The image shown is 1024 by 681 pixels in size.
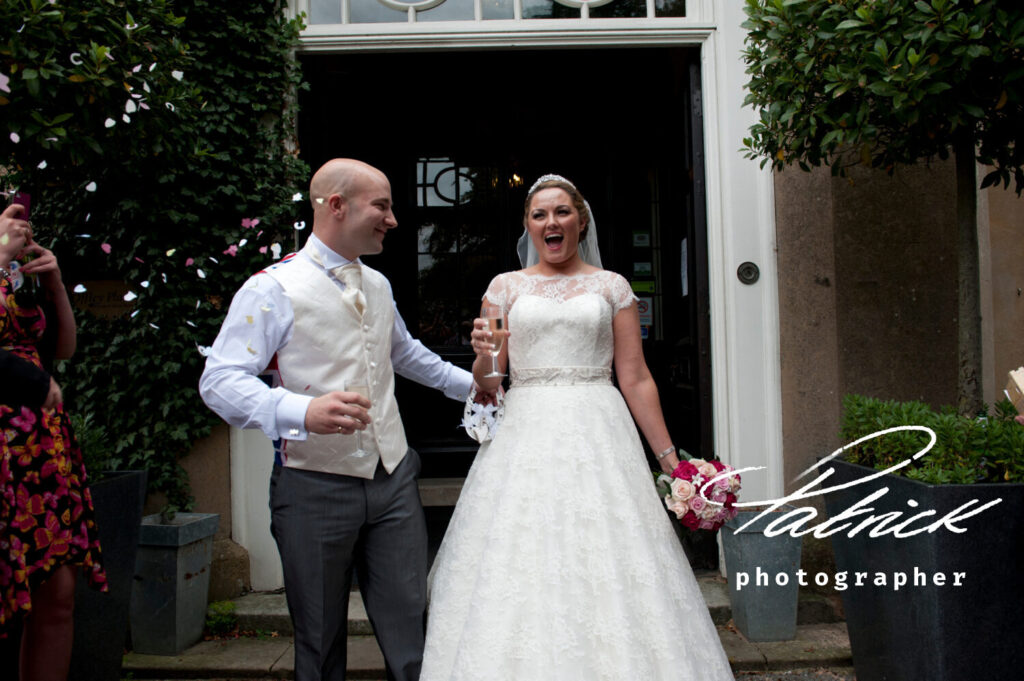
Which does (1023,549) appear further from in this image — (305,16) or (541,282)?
(305,16)

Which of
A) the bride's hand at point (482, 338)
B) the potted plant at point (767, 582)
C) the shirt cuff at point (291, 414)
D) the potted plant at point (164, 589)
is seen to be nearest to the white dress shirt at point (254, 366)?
the shirt cuff at point (291, 414)

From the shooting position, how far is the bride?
2270mm

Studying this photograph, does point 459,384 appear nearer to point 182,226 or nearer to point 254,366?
point 254,366

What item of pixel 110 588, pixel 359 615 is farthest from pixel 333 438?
pixel 359 615

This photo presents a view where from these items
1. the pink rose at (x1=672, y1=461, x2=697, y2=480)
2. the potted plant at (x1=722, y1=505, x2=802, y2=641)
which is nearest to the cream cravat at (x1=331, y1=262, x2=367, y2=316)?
the pink rose at (x1=672, y1=461, x2=697, y2=480)

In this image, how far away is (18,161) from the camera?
3168mm

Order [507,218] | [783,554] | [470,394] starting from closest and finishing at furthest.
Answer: [470,394] → [783,554] → [507,218]

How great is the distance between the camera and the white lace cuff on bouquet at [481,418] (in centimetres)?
281

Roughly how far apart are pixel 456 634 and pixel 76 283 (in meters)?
2.87

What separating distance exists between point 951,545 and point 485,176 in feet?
16.6

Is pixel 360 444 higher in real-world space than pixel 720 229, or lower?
lower

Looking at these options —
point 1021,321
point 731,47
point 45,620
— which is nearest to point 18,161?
point 45,620

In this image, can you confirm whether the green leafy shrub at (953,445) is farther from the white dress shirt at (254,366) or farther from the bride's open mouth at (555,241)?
the white dress shirt at (254,366)

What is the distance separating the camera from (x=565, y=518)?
2457mm
